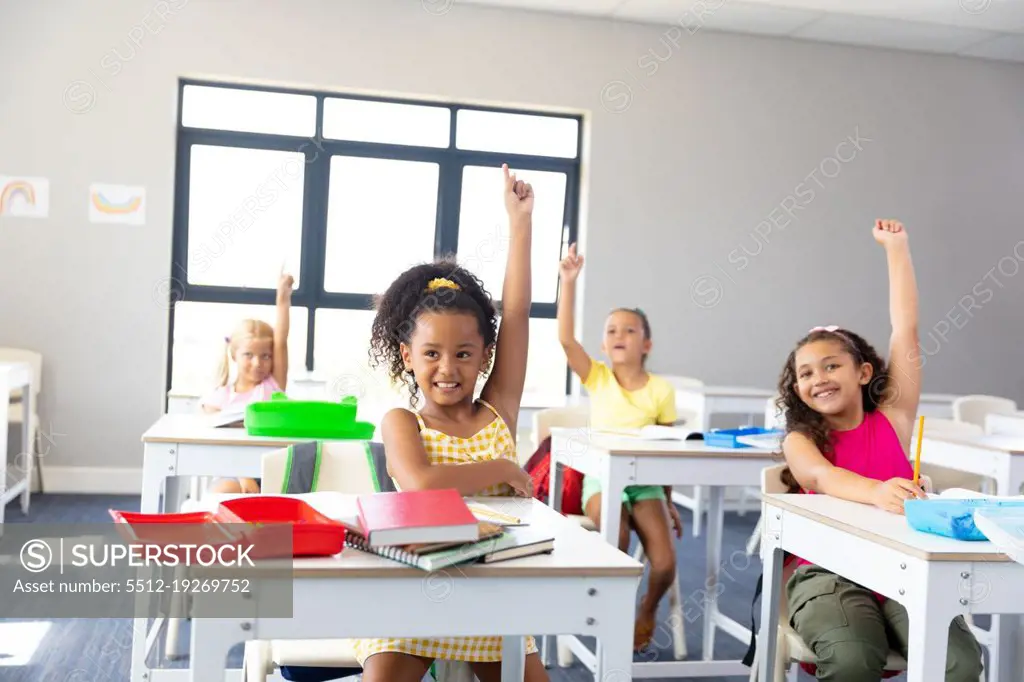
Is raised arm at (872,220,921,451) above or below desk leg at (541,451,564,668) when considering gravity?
above

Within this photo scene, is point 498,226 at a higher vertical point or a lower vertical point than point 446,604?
higher

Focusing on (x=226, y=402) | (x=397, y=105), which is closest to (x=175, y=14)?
(x=397, y=105)

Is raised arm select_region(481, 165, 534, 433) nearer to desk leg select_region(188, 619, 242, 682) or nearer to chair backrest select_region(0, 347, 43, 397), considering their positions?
desk leg select_region(188, 619, 242, 682)

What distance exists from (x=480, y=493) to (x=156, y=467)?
42.0 inches

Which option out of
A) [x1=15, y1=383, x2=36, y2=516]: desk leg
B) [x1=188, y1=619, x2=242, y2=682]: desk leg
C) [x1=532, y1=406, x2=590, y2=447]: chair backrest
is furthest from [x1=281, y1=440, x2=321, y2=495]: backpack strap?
[x1=15, y1=383, x2=36, y2=516]: desk leg

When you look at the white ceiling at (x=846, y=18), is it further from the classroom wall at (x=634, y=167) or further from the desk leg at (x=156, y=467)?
the desk leg at (x=156, y=467)

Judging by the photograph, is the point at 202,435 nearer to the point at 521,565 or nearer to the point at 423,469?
the point at 423,469

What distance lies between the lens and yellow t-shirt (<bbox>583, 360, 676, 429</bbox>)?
11.9ft

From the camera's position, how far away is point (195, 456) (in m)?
2.55

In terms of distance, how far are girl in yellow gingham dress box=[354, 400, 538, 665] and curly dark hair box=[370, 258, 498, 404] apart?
0.14 meters

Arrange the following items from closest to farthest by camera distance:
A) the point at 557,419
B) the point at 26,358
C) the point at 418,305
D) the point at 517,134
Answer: the point at 418,305, the point at 557,419, the point at 26,358, the point at 517,134

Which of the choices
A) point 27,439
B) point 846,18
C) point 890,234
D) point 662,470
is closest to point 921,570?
point 890,234

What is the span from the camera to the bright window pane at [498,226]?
6.19 metres

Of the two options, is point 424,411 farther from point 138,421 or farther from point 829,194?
point 829,194
